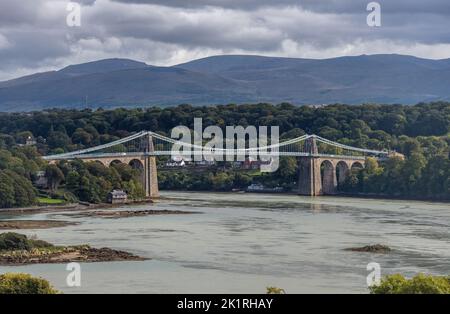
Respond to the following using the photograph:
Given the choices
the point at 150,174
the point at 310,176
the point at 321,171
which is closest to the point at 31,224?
the point at 150,174

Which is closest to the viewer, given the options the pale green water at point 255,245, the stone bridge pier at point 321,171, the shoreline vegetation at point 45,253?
the pale green water at point 255,245

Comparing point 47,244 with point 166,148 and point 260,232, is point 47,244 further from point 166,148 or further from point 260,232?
point 166,148

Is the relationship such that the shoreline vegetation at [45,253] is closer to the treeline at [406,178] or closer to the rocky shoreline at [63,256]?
the rocky shoreline at [63,256]

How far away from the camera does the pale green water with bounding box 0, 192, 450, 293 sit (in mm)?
22469

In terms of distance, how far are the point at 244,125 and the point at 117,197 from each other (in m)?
29.3

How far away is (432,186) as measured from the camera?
56.0 m

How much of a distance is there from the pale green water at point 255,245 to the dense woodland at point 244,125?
4124 millimetres

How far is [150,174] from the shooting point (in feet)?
192

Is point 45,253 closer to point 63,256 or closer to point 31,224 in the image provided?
point 63,256

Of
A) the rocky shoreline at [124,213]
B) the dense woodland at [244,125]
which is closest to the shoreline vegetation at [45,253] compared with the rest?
the rocky shoreline at [124,213]

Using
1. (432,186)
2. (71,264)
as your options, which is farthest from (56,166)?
(71,264)

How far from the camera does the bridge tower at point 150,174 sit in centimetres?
5702
